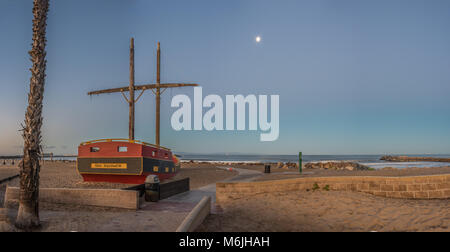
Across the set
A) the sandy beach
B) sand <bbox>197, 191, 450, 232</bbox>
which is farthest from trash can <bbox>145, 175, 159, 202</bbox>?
sand <bbox>197, 191, 450, 232</bbox>

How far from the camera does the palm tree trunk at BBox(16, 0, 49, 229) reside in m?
6.85

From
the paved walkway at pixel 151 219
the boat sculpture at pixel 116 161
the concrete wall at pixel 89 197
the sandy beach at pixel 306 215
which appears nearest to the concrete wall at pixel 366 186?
the sandy beach at pixel 306 215

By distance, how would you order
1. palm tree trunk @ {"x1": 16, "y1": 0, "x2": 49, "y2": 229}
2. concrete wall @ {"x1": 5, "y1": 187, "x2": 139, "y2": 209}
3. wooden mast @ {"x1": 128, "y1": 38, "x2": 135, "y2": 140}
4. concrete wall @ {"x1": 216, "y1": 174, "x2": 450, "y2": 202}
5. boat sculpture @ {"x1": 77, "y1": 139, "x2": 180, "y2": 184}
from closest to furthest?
palm tree trunk @ {"x1": 16, "y1": 0, "x2": 49, "y2": 229}, concrete wall @ {"x1": 216, "y1": 174, "x2": 450, "y2": 202}, concrete wall @ {"x1": 5, "y1": 187, "x2": 139, "y2": 209}, boat sculpture @ {"x1": 77, "y1": 139, "x2": 180, "y2": 184}, wooden mast @ {"x1": 128, "y1": 38, "x2": 135, "y2": 140}

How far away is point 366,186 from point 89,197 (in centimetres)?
931

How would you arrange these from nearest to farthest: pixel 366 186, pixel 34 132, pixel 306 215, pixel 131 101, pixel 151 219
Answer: pixel 34 132 < pixel 151 219 < pixel 306 215 < pixel 366 186 < pixel 131 101

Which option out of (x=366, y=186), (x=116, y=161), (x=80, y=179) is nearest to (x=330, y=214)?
(x=366, y=186)

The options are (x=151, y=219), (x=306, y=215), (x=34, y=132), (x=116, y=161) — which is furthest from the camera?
(x=116, y=161)

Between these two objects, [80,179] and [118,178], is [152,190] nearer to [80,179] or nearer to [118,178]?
Answer: [118,178]

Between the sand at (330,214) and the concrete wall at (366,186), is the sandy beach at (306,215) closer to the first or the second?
the sand at (330,214)

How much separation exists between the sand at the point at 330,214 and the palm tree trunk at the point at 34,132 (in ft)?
13.8

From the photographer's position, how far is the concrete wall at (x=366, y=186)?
8852 mm

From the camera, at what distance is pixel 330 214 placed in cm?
763

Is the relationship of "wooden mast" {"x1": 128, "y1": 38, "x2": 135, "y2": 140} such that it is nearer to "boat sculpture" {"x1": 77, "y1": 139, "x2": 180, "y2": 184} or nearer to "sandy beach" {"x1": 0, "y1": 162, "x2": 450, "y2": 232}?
"boat sculpture" {"x1": 77, "y1": 139, "x2": 180, "y2": 184}

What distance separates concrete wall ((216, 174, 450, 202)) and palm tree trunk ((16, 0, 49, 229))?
6021 mm
